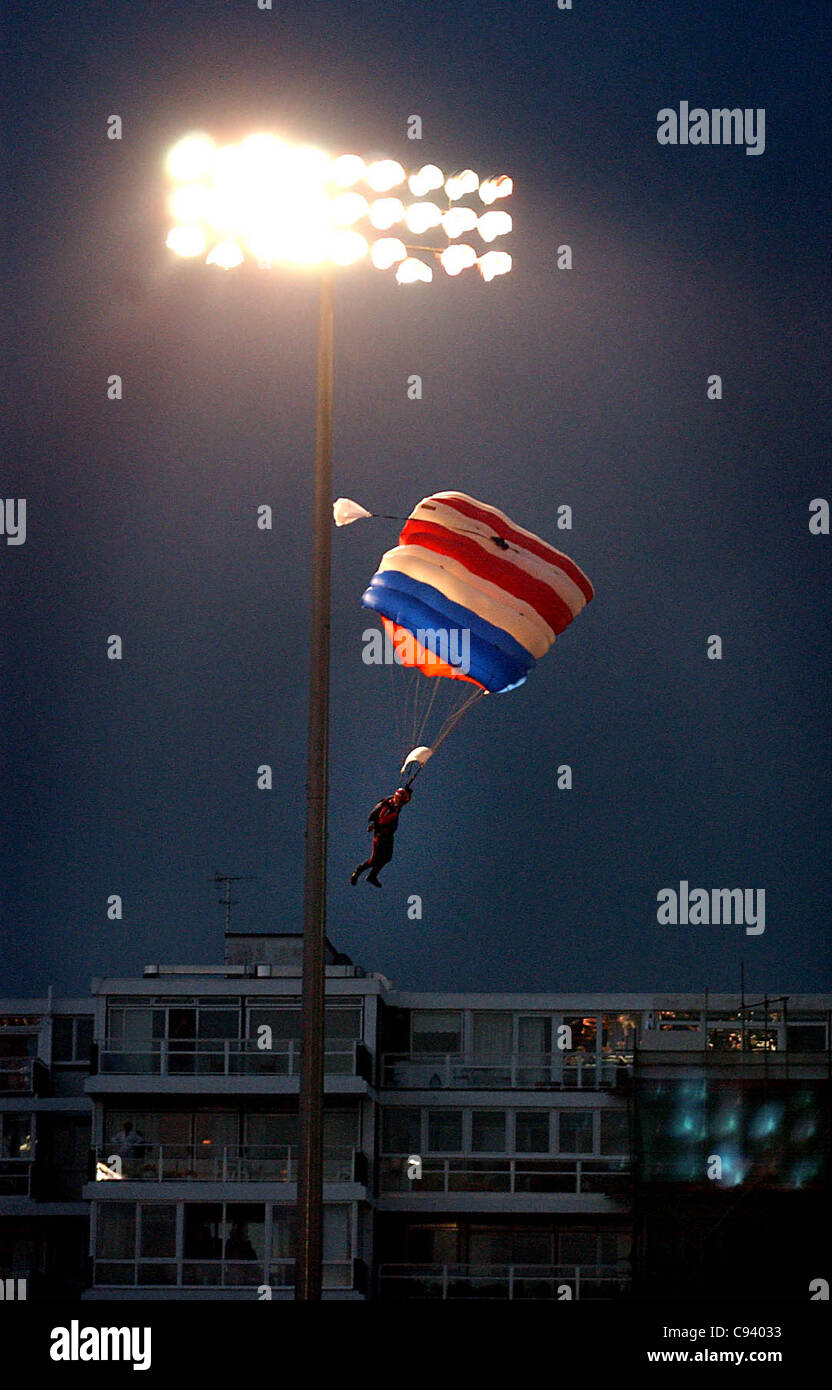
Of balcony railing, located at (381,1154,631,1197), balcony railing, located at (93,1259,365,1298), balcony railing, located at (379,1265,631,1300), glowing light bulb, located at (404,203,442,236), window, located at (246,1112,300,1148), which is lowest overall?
balcony railing, located at (379,1265,631,1300)

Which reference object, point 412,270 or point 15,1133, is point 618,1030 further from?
point 412,270

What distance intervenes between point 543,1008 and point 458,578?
772 inches

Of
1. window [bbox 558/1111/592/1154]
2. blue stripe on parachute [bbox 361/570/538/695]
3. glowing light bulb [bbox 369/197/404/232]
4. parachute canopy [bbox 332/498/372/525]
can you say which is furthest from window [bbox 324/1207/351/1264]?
glowing light bulb [bbox 369/197/404/232]

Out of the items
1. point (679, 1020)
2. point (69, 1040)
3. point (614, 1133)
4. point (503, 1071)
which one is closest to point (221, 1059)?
point (503, 1071)

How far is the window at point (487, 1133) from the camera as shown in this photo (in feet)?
134

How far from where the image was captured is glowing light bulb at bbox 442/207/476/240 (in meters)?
19.0

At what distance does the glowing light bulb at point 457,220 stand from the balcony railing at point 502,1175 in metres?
25.1

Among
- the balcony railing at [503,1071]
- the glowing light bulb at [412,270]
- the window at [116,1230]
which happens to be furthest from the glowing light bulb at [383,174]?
the balcony railing at [503,1071]

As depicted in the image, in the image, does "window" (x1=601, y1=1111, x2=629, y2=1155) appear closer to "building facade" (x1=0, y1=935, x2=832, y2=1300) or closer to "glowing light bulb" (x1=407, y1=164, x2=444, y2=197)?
"building facade" (x1=0, y1=935, x2=832, y2=1300)

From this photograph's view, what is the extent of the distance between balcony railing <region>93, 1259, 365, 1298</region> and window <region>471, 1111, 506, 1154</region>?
4.47 meters

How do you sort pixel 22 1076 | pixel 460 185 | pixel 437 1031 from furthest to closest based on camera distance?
1. pixel 22 1076
2. pixel 437 1031
3. pixel 460 185

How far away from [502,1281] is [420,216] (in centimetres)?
2617

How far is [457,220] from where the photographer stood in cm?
1906
